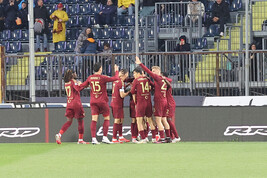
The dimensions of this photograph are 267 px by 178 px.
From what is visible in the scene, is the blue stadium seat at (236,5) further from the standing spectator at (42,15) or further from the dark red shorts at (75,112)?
the dark red shorts at (75,112)

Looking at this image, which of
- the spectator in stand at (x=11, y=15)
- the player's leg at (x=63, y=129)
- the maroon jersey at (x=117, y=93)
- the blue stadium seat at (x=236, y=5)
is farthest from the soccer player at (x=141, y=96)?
the spectator in stand at (x=11, y=15)

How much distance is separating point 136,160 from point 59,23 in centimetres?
1844

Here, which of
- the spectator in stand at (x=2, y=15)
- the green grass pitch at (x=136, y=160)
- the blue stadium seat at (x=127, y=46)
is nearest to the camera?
the green grass pitch at (x=136, y=160)

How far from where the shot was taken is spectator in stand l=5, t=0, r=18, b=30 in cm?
3522

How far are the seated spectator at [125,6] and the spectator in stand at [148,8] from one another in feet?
1.44

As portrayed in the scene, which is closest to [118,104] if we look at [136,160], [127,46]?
[136,160]

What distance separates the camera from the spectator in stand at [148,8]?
33.8m

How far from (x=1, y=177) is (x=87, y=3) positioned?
2300 centimetres

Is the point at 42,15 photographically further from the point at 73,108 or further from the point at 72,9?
the point at 73,108

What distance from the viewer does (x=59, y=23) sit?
33.5 metres

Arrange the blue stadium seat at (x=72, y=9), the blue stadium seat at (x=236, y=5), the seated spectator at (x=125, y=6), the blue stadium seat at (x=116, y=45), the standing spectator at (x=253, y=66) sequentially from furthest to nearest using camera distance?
1. the blue stadium seat at (x=72, y=9)
2. the seated spectator at (x=125, y=6)
3. the blue stadium seat at (x=236, y=5)
4. the blue stadium seat at (x=116, y=45)
5. the standing spectator at (x=253, y=66)

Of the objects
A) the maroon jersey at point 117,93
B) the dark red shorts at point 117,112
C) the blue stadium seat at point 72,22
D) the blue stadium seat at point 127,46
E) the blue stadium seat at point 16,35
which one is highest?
the blue stadium seat at point 72,22

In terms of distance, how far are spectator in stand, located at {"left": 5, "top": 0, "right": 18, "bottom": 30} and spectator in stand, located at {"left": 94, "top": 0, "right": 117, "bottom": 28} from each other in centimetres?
365

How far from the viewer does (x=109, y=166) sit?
14570mm
